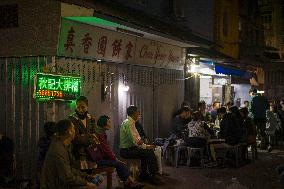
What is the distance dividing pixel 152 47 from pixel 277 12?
24822 mm

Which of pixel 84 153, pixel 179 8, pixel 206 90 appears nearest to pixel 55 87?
pixel 84 153

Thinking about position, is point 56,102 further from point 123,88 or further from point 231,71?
point 231,71

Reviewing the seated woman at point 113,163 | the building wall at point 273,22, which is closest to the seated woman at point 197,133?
the seated woman at point 113,163

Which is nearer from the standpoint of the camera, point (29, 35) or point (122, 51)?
point (29, 35)

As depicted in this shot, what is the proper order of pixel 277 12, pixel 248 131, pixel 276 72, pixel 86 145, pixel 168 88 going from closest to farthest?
pixel 86 145
pixel 248 131
pixel 168 88
pixel 276 72
pixel 277 12

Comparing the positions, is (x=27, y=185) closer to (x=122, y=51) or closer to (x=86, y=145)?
(x=86, y=145)

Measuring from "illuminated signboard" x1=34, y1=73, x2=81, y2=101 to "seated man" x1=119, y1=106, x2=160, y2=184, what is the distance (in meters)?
1.49

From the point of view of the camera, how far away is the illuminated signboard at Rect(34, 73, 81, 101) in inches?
389

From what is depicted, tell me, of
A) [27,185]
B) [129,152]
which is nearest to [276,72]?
[129,152]

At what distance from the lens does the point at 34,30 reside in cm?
1038

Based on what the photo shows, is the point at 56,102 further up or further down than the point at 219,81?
further down

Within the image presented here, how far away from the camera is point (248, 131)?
14.6 m

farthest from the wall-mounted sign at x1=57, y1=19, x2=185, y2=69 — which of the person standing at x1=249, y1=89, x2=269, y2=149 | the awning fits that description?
the person standing at x1=249, y1=89, x2=269, y2=149

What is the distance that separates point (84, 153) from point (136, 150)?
172cm
